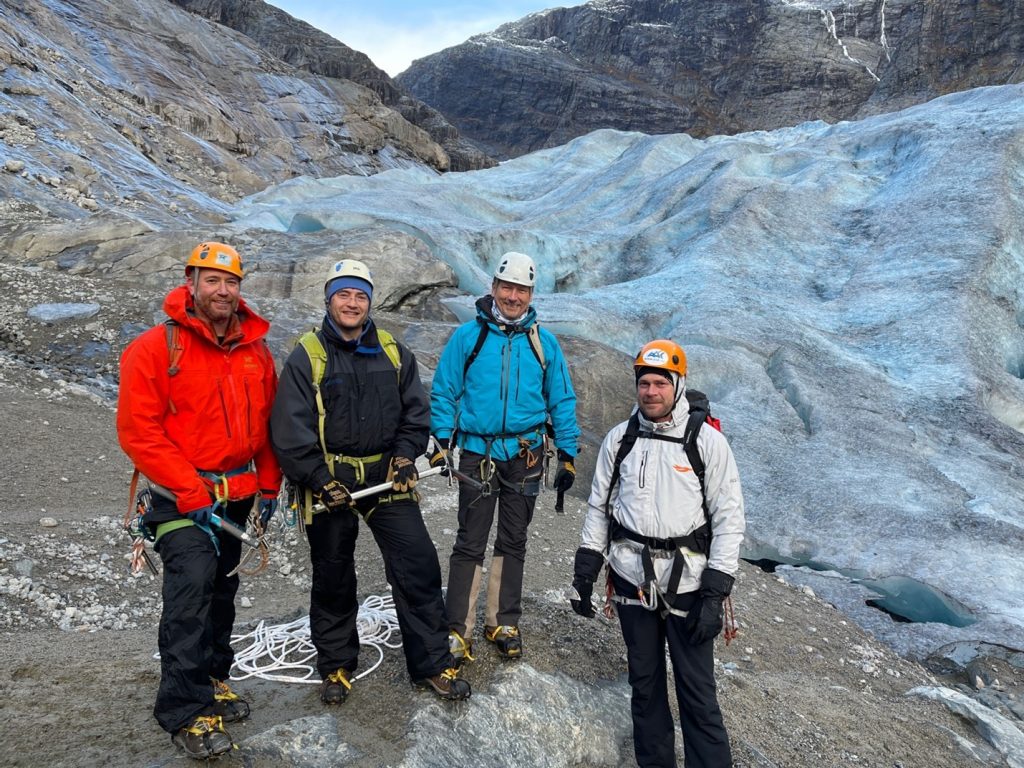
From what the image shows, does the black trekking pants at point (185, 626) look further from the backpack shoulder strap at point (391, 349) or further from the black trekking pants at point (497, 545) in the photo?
the black trekking pants at point (497, 545)

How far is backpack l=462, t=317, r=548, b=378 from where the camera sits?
165 inches

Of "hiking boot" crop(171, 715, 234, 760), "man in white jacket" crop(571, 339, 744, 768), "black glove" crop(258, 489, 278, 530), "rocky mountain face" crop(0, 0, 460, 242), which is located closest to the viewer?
"hiking boot" crop(171, 715, 234, 760)

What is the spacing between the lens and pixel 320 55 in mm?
51281

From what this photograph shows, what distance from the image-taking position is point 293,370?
11.2ft

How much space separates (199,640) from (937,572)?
7.76 meters

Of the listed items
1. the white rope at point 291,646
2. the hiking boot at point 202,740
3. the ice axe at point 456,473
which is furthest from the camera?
the white rope at point 291,646

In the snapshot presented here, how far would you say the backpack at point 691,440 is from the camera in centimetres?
344

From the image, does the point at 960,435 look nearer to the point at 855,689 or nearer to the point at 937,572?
the point at 937,572

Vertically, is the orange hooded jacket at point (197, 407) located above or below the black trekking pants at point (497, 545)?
above

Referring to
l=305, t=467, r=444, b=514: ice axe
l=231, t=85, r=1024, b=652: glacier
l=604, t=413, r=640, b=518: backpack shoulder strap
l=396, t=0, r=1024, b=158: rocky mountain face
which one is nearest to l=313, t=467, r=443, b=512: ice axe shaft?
l=305, t=467, r=444, b=514: ice axe

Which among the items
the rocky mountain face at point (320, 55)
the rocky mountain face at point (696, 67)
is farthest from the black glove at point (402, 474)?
the rocky mountain face at point (696, 67)

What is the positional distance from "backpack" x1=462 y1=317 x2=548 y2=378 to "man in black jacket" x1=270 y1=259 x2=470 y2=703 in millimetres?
476

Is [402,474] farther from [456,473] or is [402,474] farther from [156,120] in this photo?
[156,120]

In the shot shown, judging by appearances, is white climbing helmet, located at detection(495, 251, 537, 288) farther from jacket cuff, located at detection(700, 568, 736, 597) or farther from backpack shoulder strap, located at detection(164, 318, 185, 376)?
jacket cuff, located at detection(700, 568, 736, 597)
